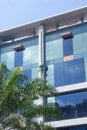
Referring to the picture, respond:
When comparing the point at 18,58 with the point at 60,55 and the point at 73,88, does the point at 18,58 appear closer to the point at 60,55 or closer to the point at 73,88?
the point at 60,55

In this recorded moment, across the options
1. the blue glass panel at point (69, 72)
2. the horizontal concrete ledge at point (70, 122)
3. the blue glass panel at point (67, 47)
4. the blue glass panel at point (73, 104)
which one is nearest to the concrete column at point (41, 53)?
the blue glass panel at point (69, 72)

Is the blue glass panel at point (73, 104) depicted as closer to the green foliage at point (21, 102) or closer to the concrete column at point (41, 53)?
the concrete column at point (41, 53)

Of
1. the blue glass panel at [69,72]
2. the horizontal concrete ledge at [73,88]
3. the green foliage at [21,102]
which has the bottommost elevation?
the green foliage at [21,102]

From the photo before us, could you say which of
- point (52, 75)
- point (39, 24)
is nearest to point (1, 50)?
point (39, 24)

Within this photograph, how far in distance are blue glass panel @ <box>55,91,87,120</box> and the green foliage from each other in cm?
1025

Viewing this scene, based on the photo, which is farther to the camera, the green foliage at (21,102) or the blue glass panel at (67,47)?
the blue glass panel at (67,47)

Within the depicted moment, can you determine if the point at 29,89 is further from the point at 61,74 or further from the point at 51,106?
the point at 61,74

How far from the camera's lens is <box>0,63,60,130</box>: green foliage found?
20.5 metres

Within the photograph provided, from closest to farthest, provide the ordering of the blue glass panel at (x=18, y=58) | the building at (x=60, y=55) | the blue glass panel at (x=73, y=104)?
the blue glass panel at (x=73, y=104) → the building at (x=60, y=55) → the blue glass panel at (x=18, y=58)

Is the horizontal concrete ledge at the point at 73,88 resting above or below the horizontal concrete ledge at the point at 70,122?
above

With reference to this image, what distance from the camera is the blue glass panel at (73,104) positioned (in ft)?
105

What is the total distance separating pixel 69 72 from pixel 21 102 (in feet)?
43.4

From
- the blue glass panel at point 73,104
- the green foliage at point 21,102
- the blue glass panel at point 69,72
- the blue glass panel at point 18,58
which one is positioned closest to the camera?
the green foliage at point 21,102

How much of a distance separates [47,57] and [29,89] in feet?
47.8
